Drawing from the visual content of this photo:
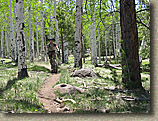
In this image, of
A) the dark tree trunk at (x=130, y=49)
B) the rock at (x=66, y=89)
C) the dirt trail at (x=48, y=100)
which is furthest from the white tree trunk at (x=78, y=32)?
the dirt trail at (x=48, y=100)

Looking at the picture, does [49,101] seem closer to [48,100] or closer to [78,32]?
[48,100]

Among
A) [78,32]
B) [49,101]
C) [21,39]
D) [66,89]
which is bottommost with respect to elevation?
[49,101]

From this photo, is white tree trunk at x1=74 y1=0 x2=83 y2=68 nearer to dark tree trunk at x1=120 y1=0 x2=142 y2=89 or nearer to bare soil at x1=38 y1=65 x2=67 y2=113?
dark tree trunk at x1=120 y1=0 x2=142 y2=89

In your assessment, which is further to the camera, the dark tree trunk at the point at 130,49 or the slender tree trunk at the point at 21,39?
the slender tree trunk at the point at 21,39

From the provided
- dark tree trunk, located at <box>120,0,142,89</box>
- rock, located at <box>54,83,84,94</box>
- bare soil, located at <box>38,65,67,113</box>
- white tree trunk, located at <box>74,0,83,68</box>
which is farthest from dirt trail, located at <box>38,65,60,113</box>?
white tree trunk, located at <box>74,0,83,68</box>

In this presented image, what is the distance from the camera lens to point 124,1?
4.09 meters

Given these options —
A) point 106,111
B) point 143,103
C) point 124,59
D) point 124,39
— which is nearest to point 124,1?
point 124,39

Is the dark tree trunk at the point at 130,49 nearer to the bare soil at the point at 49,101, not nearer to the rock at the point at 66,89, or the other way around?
the rock at the point at 66,89

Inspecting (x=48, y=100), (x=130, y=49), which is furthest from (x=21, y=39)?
(x=130, y=49)

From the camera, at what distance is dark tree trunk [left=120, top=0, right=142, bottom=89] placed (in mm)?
4020

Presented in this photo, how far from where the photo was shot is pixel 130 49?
407 centimetres

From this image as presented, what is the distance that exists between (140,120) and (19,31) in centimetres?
459

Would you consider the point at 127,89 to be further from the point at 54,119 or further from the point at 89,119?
the point at 54,119

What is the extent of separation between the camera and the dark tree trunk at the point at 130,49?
4020 mm
